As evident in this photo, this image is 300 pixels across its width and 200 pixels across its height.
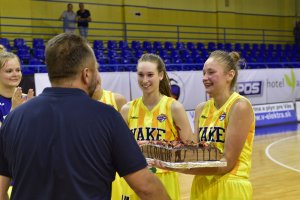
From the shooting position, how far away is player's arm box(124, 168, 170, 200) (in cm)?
171

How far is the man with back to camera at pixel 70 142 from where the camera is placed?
5.44ft

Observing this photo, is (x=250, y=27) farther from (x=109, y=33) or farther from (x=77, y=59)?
(x=77, y=59)

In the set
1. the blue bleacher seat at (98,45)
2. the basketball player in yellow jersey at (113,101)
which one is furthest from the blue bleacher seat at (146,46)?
the basketball player in yellow jersey at (113,101)

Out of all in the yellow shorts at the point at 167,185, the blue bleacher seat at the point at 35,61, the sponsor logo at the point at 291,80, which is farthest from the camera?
the sponsor logo at the point at 291,80

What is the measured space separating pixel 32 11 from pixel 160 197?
1414 centimetres

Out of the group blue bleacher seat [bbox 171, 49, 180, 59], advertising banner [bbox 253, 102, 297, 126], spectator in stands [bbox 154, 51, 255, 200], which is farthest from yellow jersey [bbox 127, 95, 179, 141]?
blue bleacher seat [bbox 171, 49, 180, 59]

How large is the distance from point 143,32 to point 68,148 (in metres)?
16.1

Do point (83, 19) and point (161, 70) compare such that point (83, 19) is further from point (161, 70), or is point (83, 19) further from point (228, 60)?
point (228, 60)

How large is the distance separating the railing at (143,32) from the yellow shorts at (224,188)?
1071 cm

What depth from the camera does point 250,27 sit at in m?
21.0

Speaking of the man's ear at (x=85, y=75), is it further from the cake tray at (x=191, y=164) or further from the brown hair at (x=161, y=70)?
the brown hair at (x=161, y=70)

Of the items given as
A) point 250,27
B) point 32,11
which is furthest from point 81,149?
point 250,27

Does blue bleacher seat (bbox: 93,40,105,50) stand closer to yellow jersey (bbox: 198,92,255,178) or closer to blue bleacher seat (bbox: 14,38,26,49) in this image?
blue bleacher seat (bbox: 14,38,26,49)

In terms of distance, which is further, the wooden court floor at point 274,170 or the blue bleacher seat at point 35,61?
the blue bleacher seat at point 35,61
